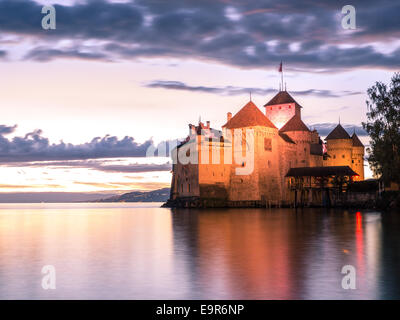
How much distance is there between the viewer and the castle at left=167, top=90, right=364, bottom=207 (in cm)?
6425

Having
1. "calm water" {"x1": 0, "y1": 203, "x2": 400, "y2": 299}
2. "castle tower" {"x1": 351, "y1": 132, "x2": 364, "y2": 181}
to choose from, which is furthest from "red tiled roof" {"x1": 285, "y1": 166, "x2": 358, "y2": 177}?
"calm water" {"x1": 0, "y1": 203, "x2": 400, "y2": 299}

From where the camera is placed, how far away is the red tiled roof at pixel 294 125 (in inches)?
2920

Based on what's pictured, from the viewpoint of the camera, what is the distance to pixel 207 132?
70000 millimetres

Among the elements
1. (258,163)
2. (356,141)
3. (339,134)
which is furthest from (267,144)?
(356,141)

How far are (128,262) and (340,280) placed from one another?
634 centimetres

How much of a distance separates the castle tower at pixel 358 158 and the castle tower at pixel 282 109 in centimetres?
1365

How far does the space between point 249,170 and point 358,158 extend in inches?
1203

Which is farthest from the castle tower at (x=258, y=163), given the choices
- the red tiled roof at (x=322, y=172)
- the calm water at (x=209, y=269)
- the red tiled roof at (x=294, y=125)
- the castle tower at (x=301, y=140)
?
the calm water at (x=209, y=269)

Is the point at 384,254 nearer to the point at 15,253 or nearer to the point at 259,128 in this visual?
the point at 15,253

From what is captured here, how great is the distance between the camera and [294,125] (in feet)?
245

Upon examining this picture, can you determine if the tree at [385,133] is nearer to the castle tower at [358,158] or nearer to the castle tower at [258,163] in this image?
the castle tower at [258,163]

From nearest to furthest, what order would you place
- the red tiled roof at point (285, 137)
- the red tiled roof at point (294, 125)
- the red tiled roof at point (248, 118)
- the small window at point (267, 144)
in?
1. the red tiled roof at point (248, 118)
2. the small window at point (267, 144)
3. the red tiled roof at point (285, 137)
4. the red tiled roof at point (294, 125)

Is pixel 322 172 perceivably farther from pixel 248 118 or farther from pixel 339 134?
pixel 339 134
